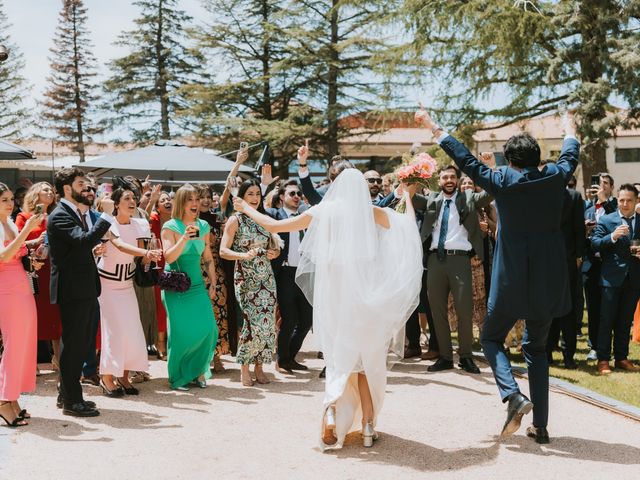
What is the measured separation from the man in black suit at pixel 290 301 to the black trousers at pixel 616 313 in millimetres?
3366

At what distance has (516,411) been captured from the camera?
16.6 ft

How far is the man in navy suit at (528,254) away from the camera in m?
5.19

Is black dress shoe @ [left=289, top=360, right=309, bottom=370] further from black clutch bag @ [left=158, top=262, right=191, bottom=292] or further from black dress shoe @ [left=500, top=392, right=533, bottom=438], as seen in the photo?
black dress shoe @ [left=500, top=392, right=533, bottom=438]

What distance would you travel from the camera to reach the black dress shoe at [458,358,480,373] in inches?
314

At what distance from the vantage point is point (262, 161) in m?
9.07

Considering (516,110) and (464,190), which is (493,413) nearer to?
(464,190)

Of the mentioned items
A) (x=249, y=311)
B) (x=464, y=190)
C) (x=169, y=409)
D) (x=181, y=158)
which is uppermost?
(x=181, y=158)

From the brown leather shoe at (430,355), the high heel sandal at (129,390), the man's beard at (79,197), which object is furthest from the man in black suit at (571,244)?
the man's beard at (79,197)

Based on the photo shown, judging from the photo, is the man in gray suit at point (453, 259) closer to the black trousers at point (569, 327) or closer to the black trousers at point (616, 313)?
the black trousers at point (569, 327)

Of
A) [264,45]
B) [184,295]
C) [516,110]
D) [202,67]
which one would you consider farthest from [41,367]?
[202,67]

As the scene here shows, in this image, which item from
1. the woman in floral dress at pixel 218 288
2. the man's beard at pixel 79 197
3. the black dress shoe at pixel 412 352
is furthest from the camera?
the black dress shoe at pixel 412 352

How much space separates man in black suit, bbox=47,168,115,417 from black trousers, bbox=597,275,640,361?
5.54m

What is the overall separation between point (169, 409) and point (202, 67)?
42.2 meters

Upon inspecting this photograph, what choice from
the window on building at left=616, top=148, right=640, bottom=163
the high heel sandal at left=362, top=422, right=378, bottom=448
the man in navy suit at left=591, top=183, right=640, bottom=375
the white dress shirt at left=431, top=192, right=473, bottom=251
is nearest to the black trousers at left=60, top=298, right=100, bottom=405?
the high heel sandal at left=362, top=422, right=378, bottom=448
